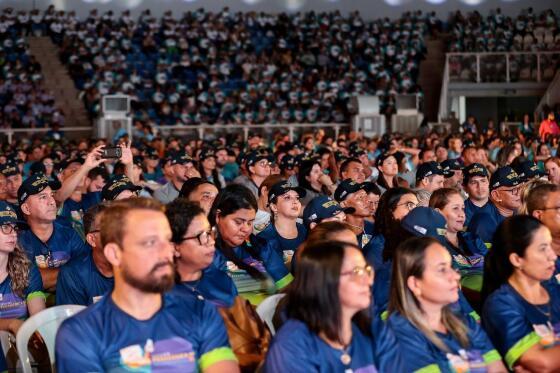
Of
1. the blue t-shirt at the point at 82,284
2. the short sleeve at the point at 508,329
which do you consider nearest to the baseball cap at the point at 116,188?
the blue t-shirt at the point at 82,284

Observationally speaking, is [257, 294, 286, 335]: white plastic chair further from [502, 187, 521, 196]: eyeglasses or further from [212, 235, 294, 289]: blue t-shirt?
[502, 187, 521, 196]: eyeglasses

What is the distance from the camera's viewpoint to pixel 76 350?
364cm

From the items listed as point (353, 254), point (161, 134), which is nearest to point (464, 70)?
point (161, 134)

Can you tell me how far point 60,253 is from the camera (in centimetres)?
668

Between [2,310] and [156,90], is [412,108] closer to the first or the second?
[156,90]

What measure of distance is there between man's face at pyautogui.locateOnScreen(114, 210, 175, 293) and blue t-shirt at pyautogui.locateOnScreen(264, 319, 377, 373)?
20.4 inches

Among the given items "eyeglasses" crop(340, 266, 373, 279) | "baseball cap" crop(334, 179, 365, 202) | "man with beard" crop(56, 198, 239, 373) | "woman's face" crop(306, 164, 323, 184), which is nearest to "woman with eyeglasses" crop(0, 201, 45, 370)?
"man with beard" crop(56, 198, 239, 373)

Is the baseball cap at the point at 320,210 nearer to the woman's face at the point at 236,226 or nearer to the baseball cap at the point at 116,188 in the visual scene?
the woman's face at the point at 236,226

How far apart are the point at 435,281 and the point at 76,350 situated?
160 centimetres

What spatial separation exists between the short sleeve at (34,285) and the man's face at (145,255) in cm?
188

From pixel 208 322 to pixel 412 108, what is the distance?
2134cm

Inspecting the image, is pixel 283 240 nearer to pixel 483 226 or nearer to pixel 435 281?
pixel 483 226

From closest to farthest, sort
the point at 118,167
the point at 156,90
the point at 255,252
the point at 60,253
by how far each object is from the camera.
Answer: the point at 255,252, the point at 60,253, the point at 118,167, the point at 156,90

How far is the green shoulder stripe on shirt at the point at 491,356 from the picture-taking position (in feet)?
14.0
